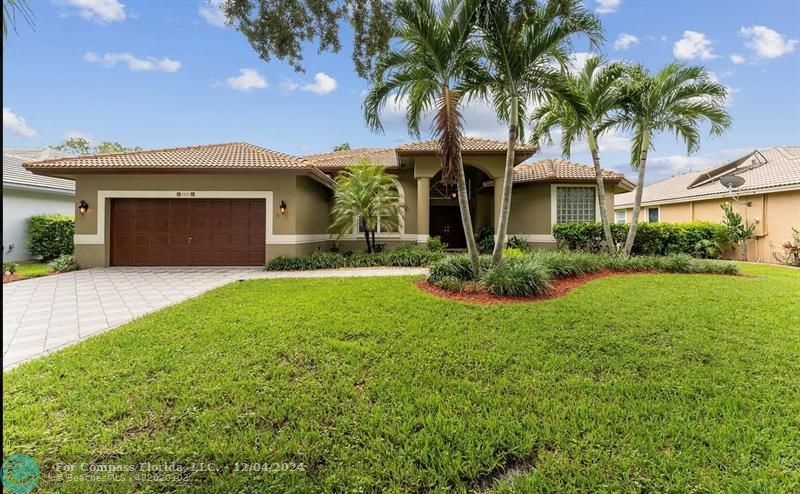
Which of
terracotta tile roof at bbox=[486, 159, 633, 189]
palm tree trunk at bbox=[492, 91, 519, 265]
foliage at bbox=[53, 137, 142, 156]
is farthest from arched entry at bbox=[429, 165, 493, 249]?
foliage at bbox=[53, 137, 142, 156]

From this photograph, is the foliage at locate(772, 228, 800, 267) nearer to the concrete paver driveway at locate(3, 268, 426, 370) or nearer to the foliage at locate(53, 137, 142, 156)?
the concrete paver driveway at locate(3, 268, 426, 370)

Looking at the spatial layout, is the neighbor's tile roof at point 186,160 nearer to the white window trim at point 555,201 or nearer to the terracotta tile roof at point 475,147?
the terracotta tile roof at point 475,147

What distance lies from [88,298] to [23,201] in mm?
12758

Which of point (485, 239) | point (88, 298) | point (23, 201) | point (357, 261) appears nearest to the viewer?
point (88, 298)

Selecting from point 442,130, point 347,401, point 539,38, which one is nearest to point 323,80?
point 442,130

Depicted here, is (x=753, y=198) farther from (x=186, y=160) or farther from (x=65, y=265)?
(x=65, y=265)

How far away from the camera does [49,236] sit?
51.6 ft

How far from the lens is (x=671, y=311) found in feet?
21.6

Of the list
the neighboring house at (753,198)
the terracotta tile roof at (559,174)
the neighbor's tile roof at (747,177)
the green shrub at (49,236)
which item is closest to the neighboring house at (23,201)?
the green shrub at (49,236)

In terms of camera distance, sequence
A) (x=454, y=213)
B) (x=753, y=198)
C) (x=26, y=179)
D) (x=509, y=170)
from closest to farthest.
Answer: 1. (x=509, y=170)
2. (x=753, y=198)
3. (x=26, y=179)
4. (x=454, y=213)

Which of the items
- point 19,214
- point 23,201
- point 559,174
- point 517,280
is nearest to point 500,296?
point 517,280

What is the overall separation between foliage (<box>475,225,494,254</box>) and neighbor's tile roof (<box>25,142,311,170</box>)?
8569 millimetres

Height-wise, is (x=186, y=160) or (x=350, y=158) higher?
(x=350, y=158)

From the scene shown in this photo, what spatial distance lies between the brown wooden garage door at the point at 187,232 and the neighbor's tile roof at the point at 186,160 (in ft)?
4.49
